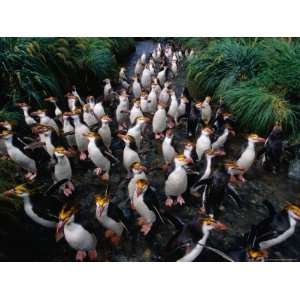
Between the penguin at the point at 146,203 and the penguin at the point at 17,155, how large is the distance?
1949 millimetres

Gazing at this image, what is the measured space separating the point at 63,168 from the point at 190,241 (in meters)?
2.16

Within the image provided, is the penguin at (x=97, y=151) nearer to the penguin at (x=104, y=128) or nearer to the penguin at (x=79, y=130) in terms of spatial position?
the penguin at (x=79, y=130)


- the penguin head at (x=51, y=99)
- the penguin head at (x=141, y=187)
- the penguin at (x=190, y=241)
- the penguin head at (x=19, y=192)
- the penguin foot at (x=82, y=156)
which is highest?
the penguin head at (x=51, y=99)

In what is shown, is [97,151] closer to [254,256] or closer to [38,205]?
[38,205]

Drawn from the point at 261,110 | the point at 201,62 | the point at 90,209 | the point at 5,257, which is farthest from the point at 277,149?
the point at 5,257

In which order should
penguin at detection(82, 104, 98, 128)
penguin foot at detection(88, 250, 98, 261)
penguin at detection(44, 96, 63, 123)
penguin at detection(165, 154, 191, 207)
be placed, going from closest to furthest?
penguin foot at detection(88, 250, 98, 261)
penguin at detection(165, 154, 191, 207)
penguin at detection(82, 104, 98, 128)
penguin at detection(44, 96, 63, 123)

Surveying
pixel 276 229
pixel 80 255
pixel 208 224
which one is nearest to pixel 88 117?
pixel 80 255

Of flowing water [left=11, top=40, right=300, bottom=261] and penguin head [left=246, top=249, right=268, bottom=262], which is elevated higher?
penguin head [left=246, top=249, right=268, bottom=262]

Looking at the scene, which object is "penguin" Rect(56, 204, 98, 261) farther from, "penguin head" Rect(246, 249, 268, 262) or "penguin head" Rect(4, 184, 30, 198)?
"penguin head" Rect(246, 249, 268, 262)

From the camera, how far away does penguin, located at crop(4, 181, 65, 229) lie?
3.37 m

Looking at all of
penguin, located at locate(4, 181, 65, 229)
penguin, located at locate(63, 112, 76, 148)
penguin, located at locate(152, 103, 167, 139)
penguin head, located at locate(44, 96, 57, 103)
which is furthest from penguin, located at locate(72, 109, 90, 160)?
penguin, located at locate(4, 181, 65, 229)

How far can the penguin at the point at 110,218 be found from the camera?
3.20 m

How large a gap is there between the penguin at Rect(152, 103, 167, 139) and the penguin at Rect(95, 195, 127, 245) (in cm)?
280

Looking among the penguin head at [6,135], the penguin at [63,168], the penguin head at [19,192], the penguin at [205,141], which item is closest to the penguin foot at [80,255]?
the penguin head at [19,192]
